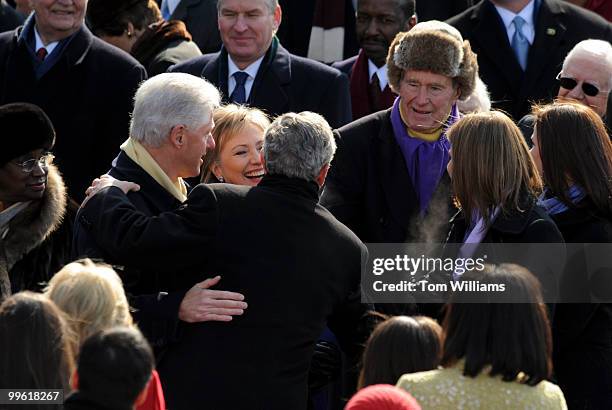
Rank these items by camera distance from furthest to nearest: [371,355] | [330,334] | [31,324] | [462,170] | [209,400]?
[330,334] → [462,170] → [209,400] → [371,355] → [31,324]

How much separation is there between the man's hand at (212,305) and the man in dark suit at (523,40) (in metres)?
2.92

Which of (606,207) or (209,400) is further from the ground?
(606,207)

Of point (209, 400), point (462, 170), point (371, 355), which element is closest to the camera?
point (371, 355)

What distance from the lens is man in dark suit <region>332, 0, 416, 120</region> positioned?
776 cm

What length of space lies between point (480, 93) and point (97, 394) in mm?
3727

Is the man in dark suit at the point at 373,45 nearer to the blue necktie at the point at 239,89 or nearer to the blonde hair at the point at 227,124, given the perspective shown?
the blue necktie at the point at 239,89

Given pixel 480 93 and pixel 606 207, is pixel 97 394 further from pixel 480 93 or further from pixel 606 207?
pixel 480 93

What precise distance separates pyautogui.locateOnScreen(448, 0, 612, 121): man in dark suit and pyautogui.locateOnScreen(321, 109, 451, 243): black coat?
1376mm

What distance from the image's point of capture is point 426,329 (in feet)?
14.4

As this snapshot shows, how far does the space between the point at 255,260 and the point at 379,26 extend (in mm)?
3107

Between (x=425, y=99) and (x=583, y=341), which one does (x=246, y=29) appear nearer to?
(x=425, y=99)

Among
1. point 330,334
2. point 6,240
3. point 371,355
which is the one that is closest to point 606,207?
point 330,334

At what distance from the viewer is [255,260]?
506cm

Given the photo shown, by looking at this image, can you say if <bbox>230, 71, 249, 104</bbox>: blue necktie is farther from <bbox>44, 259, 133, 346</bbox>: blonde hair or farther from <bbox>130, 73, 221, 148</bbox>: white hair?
<bbox>44, 259, 133, 346</bbox>: blonde hair
